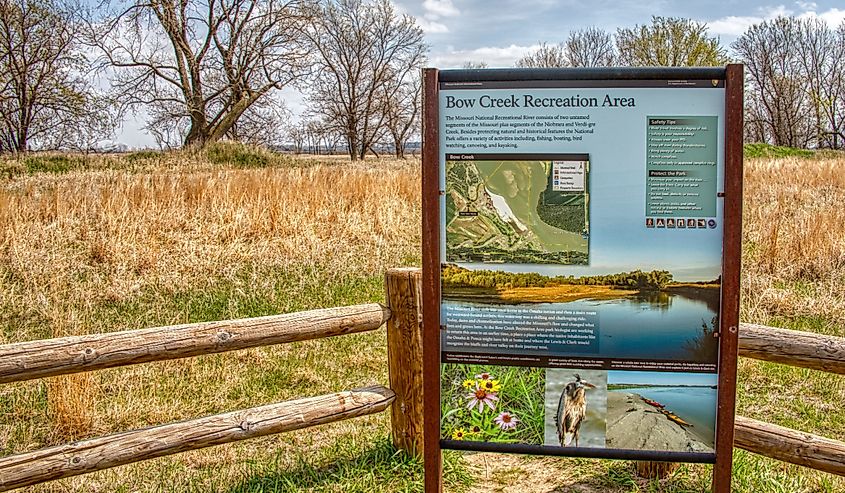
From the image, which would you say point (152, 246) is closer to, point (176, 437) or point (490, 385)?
point (176, 437)

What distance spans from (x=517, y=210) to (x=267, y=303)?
5.39 metres

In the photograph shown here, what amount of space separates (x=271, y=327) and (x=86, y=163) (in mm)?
18757

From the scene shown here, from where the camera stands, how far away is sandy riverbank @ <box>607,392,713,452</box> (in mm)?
2672

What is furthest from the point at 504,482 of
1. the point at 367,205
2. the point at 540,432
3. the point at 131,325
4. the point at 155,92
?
the point at 155,92

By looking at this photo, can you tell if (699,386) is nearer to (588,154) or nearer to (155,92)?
(588,154)

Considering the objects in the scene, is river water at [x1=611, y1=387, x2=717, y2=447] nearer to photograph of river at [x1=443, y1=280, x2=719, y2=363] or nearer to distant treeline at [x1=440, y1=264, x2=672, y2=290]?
photograph of river at [x1=443, y1=280, x2=719, y2=363]

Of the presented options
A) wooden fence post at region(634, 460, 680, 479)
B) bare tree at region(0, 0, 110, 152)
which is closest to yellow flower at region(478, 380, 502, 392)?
wooden fence post at region(634, 460, 680, 479)

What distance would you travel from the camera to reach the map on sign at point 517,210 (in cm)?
260

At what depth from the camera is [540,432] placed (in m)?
2.76

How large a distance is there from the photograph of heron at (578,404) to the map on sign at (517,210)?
473 mm

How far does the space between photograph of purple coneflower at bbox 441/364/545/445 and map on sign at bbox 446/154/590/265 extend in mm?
487

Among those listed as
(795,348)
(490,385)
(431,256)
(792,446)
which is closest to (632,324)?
(490,385)

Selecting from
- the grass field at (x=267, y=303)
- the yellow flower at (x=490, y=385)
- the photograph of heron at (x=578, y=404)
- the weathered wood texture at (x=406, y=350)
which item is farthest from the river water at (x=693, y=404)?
the weathered wood texture at (x=406, y=350)

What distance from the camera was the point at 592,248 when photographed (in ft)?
8.50
